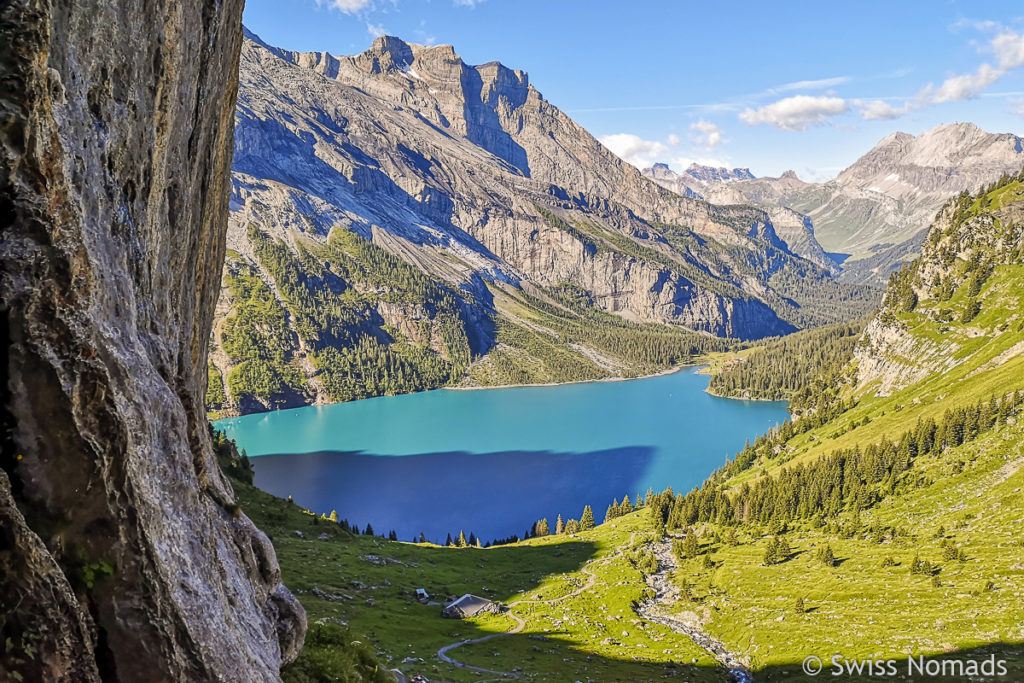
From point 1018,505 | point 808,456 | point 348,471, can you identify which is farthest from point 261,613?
point 348,471

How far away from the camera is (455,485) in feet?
501

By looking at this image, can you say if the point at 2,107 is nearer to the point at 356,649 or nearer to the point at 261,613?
the point at 261,613

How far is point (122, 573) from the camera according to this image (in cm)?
912

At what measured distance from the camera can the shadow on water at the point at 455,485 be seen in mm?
132875

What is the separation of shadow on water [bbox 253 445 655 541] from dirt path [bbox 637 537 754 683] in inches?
1570

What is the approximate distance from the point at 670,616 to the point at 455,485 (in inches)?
3484

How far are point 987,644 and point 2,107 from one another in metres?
63.6

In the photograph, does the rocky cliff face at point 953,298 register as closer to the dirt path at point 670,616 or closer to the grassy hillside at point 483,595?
the dirt path at point 670,616

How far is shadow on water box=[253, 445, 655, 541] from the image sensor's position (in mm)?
132875

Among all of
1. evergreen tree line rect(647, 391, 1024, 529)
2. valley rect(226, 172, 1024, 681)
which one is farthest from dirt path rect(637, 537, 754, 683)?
evergreen tree line rect(647, 391, 1024, 529)

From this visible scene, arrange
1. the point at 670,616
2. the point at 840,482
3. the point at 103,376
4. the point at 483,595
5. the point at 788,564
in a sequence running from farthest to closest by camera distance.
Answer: the point at 840,482 < the point at 788,564 < the point at 483,595 < the point at 670,616 < the point at 103,376

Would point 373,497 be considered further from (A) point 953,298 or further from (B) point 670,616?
(A) point 953,298

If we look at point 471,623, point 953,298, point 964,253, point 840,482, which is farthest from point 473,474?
point 964,253

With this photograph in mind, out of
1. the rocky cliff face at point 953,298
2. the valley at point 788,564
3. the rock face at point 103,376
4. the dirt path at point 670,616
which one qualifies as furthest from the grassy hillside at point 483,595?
the rocky cliff face at point 953,298
